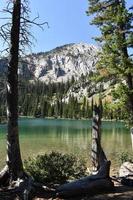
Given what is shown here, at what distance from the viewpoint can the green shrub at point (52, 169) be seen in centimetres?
1819

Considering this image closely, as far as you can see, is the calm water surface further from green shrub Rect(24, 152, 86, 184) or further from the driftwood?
the driftwood

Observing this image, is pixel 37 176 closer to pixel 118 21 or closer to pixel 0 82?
pixel 0 82

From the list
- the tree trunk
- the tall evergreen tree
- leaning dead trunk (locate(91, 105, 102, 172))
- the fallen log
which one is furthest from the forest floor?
the tall evergreen tree

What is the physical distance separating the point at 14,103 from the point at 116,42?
15075mm

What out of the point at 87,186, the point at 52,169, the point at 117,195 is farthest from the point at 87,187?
the point at 52,169

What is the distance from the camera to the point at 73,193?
13.2 metres

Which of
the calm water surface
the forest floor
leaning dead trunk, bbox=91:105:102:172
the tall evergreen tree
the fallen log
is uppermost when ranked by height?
the tall evergreen tree

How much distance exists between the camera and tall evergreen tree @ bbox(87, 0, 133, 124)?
28.9 m

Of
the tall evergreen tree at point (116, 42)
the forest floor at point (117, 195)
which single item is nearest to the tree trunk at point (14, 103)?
the forest floor at point (117, 195)

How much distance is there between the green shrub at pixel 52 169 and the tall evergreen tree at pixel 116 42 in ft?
36.1

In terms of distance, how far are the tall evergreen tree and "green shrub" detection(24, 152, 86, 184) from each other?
434 inches

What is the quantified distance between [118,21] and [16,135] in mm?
16109

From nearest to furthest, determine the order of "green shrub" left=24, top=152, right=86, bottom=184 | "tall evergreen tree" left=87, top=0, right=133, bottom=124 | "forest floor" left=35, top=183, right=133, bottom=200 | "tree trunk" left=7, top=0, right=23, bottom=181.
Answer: "forest floor" left=35, top=183, right=133, bottom=200 → "tree trunk" left=7, top=0, right=23, bottom=181 → "green shrub" left=24, top=152, right=86, bottom=184 → "tall evergreen tree" left=87, top=0, right=133, bottom=124

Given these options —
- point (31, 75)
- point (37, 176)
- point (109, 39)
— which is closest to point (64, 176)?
point (37, 176)
